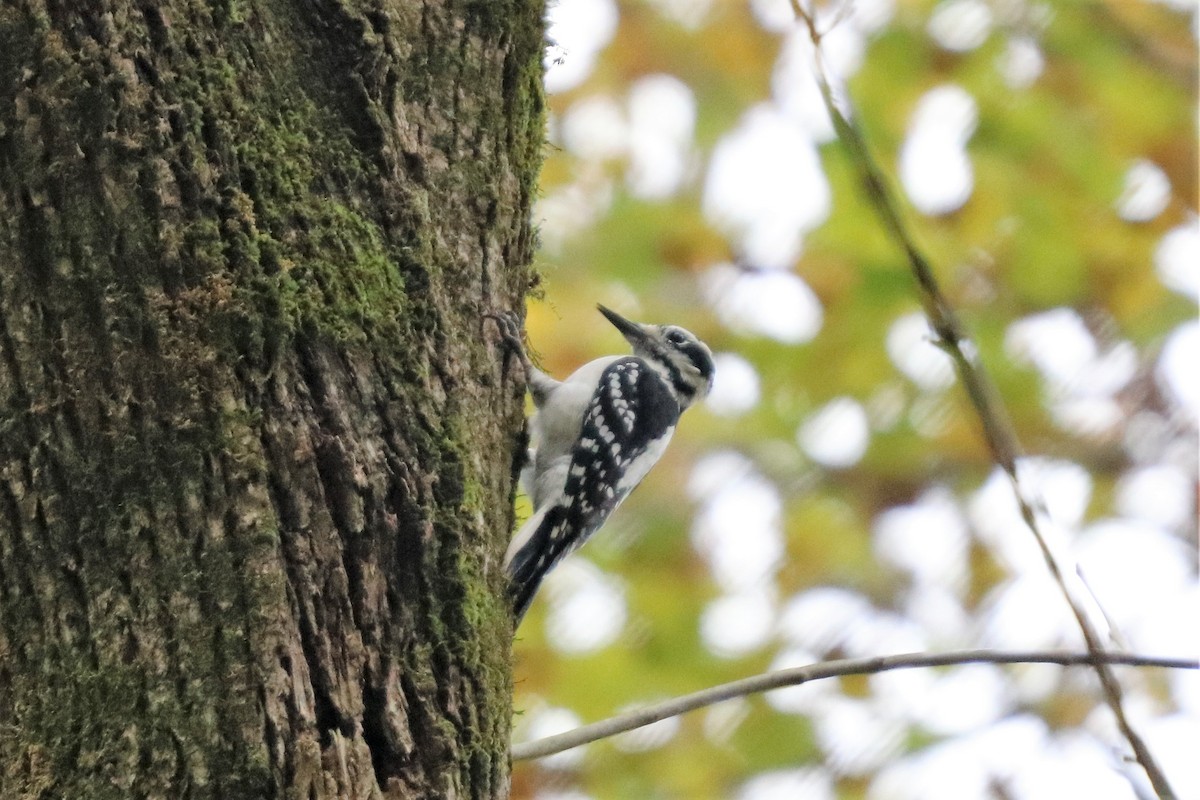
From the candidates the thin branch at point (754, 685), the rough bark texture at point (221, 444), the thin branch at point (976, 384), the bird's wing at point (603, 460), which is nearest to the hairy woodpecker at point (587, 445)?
the bird's wing at point (603, 460)

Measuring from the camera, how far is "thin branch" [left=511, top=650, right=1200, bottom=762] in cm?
212

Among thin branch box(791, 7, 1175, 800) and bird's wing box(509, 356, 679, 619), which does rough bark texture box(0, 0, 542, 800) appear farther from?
bird's wing box(509, 356, 679, 619)

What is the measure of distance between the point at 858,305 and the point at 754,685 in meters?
4.02

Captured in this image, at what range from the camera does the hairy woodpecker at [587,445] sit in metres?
3.95

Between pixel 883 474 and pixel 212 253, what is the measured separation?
538cm

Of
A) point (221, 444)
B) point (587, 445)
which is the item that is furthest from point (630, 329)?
point (221, 444)

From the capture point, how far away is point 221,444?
6.50ft

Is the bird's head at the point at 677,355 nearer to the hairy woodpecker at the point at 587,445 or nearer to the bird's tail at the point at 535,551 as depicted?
the hairy woodpecker at the point at 587,445

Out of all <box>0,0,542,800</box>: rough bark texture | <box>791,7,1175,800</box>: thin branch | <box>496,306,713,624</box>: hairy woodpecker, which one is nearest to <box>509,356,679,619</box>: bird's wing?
<box>496,306,713,624</box>: hairy woodpecker

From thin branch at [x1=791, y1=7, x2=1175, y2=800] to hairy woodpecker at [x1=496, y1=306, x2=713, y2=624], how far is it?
2405 mm

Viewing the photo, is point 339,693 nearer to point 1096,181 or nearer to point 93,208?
point 93,208

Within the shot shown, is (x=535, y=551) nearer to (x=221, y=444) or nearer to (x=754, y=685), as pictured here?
(x=754, y=685)

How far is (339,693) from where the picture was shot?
6.38 ft

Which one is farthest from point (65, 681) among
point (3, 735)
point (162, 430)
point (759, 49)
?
point (759, 49)
